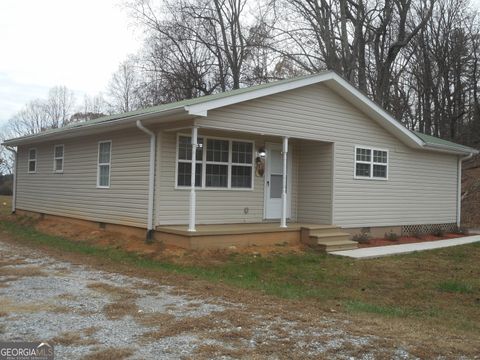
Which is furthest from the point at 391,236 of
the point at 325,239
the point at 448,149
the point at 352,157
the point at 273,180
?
the point at 448,149

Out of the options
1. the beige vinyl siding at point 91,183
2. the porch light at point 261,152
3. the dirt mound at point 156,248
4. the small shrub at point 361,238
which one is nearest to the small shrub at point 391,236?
the small shrub at point 361,238

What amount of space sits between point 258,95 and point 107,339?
300 inches

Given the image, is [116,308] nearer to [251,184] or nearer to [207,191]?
[207,191]

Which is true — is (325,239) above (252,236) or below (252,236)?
below

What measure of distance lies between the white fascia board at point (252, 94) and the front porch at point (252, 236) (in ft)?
8.33

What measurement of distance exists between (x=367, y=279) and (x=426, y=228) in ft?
27.0

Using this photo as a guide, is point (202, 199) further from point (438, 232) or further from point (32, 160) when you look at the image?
point (32, 160)

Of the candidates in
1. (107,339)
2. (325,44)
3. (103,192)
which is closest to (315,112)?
(103,192)

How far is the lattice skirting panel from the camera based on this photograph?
15430 millimetres

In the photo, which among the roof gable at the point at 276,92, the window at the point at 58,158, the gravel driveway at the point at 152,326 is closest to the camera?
the gravel driveway at the point at 152,326

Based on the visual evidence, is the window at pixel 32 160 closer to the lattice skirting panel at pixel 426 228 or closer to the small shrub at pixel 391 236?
the small shrub at pixel 391 236

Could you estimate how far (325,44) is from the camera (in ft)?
83.9

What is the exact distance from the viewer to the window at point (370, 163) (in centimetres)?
1395

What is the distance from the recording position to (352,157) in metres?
13.7
